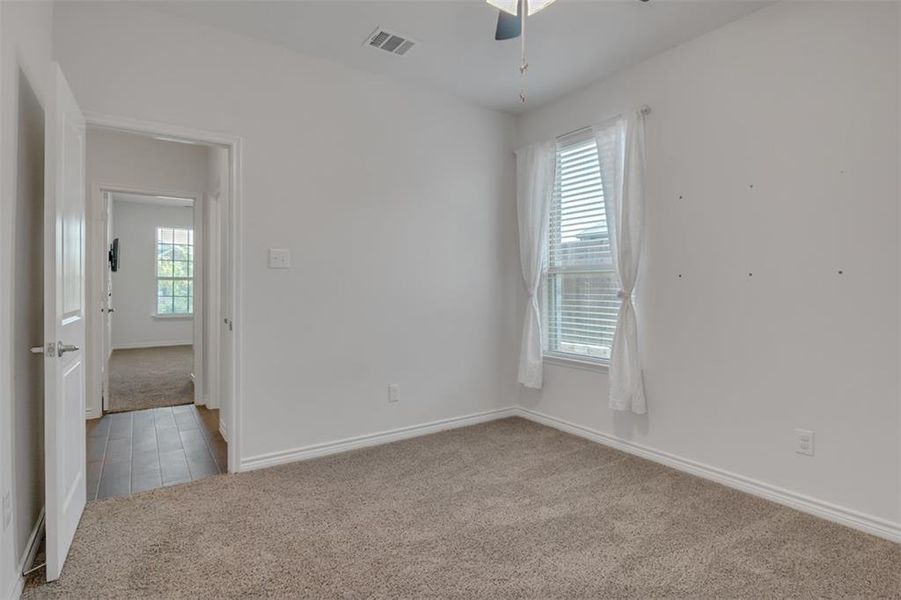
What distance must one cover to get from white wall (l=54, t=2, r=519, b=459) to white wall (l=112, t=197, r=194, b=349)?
7.13m

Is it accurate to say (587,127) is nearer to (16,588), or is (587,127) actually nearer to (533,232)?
(533,232)

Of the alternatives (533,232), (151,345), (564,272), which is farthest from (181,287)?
(564,272)

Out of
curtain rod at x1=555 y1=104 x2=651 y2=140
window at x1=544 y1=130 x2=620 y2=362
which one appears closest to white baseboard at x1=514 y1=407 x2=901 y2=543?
window at x1=544 y1=130 x2=620 y2=362

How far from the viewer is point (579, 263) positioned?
373 centimetres

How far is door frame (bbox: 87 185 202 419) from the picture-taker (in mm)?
4266

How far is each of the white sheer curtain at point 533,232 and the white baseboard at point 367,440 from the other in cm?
47

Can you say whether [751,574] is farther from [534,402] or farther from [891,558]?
[534,402]

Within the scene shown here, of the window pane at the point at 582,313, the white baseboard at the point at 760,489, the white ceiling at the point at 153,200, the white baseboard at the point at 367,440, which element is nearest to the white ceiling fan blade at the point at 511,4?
Answer: the window pane at the point at 582,313

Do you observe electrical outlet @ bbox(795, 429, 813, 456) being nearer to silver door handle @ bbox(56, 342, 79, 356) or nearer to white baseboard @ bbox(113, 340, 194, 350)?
silver door handle @ bbox(56, 342, 79, 356)

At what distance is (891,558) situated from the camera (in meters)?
2.06

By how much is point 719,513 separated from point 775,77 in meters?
2.32

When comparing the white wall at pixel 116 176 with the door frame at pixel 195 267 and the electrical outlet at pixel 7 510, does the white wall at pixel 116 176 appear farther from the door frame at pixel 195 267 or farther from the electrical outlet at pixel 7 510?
the electrical outlet at pixel 7 510

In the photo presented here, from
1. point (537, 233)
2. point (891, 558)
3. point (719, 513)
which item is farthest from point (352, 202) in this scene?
point (891, 558)

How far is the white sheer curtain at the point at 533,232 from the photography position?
12.8ft
